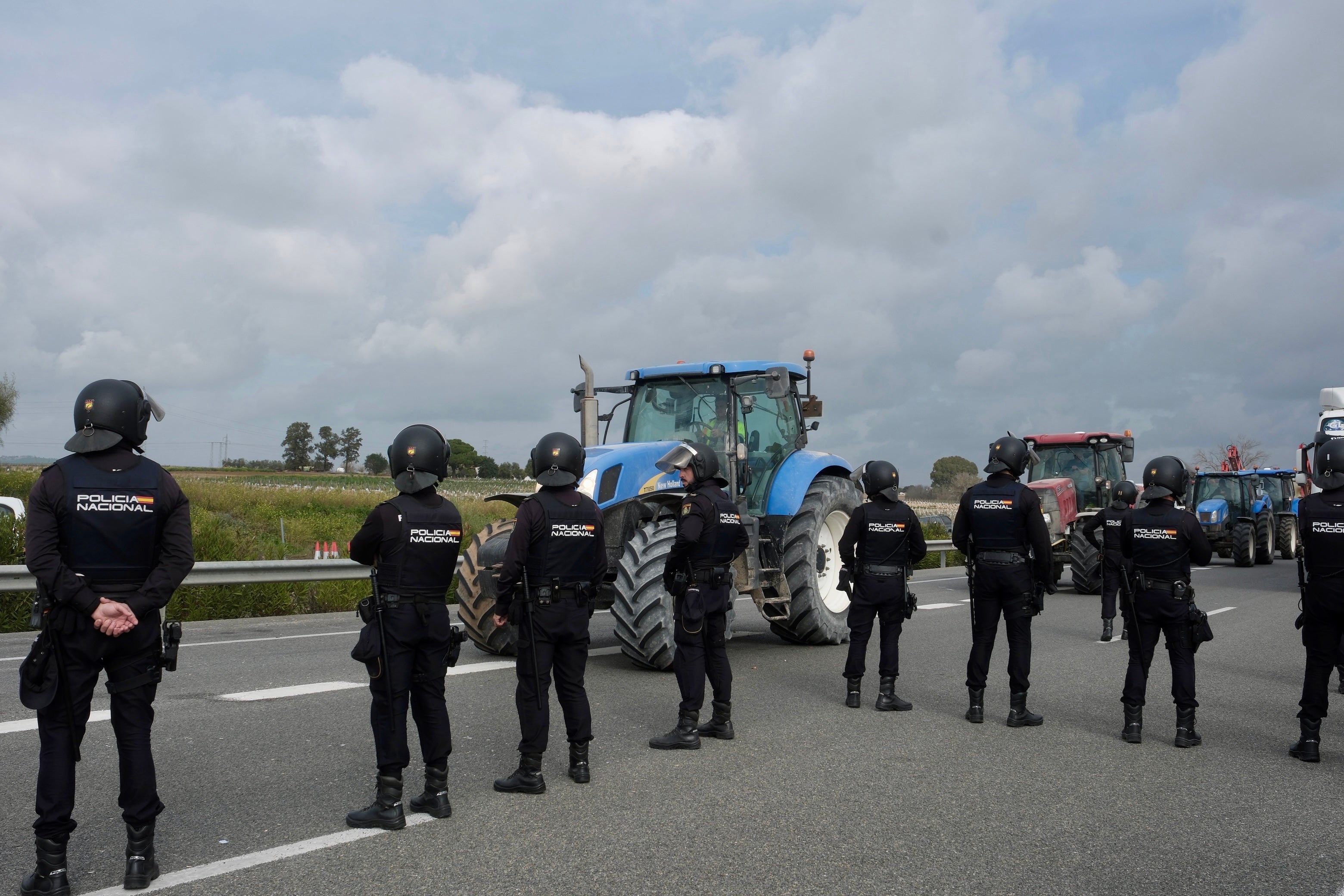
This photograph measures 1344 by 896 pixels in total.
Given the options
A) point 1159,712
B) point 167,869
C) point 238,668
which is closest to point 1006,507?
point 1159,712

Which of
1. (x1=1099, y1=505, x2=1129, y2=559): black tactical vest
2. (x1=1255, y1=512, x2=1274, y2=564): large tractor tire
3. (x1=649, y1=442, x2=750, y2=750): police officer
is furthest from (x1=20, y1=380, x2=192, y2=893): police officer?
(x1=1255, y1=512, x2=1274, y2=564): large tractor tire

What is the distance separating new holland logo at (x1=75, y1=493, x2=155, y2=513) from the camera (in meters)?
4.23

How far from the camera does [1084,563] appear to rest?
17188mm

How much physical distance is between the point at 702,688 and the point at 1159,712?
3.72m

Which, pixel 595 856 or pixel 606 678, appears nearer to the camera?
pixel 595 856

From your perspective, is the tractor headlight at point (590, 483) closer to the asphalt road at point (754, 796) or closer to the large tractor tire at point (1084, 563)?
the asphalt road at point (754, 796)

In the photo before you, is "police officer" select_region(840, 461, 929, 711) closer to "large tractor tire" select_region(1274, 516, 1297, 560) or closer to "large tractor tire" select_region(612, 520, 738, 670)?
"large tractor tire" select_region(612, 520, 738, 670)

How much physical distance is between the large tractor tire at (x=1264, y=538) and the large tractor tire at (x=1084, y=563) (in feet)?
32.4

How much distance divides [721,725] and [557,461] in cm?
212

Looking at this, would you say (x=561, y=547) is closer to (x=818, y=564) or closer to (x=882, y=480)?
(x=882, y=480)

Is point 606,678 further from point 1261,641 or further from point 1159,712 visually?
point 1261,641

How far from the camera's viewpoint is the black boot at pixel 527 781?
5484mm

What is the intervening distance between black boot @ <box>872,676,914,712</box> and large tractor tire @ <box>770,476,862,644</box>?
2225 mm

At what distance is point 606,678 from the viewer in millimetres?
8695
